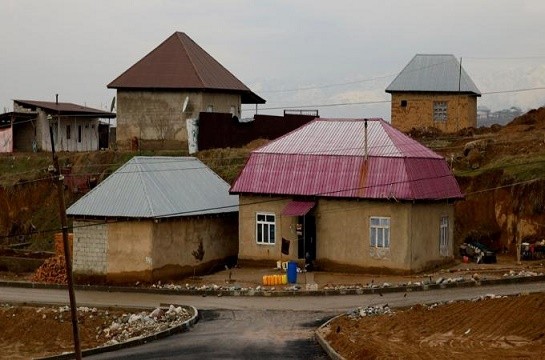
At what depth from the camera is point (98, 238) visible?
126 ft

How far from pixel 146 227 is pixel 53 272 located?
4814 millimetres

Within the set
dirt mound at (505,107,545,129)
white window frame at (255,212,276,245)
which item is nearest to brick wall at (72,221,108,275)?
white window frame at (255,212,276,245)

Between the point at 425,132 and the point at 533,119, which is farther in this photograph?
the point at 425,132

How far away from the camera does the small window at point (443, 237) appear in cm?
3956

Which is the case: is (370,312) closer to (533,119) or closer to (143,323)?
(143,323)

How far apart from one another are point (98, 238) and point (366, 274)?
9648 millimetres

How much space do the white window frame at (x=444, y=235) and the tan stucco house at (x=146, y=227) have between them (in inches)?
326

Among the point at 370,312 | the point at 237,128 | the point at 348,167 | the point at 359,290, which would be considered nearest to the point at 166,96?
the point at 237,128

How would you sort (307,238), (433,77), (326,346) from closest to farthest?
(326,346)
(307,238)
(433,77)

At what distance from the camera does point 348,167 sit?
1542 inches

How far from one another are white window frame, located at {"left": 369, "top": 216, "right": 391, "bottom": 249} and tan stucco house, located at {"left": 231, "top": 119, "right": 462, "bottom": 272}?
0.04 metres

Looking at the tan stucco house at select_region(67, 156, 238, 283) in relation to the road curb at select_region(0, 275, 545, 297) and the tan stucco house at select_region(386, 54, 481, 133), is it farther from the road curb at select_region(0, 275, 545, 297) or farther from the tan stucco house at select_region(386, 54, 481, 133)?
the tan stucco house at select_region(386, 54, 481, 133)

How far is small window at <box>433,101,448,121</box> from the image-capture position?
61.8m

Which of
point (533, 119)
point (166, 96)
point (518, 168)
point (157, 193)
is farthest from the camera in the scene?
point (533, 119)
